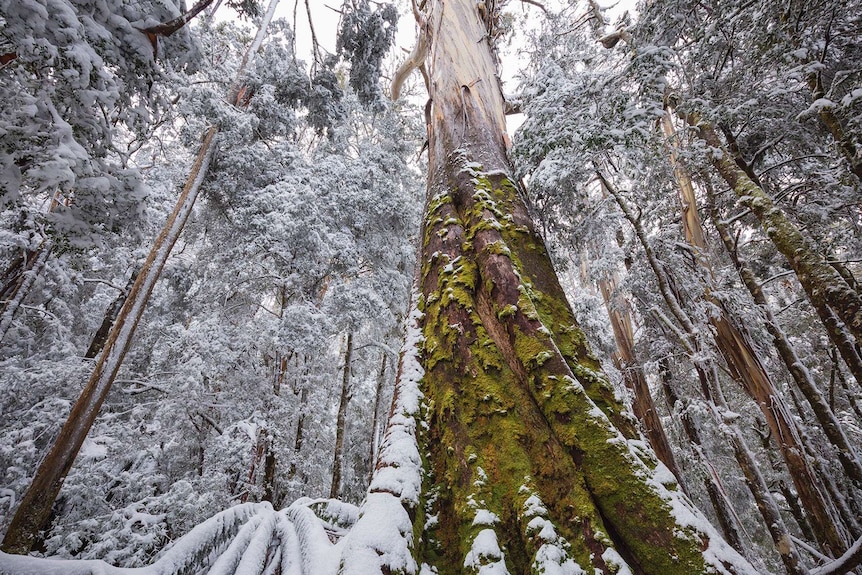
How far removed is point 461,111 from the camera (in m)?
3.02

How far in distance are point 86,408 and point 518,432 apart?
578 cm

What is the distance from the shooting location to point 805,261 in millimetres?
2615

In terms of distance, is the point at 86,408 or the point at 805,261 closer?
the point at 805,261

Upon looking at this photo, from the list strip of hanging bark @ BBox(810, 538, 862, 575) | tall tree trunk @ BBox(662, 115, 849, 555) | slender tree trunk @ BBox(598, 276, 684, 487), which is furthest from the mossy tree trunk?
slender tree trunk @ BBox(598, 276, 684, 487)

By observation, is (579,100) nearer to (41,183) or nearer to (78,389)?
(41,183)

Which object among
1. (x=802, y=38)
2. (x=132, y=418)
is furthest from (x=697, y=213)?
(x=132, y=418)

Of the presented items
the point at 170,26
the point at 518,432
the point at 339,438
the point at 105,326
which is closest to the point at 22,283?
the point at 105,326

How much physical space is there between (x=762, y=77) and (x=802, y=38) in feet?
3.78

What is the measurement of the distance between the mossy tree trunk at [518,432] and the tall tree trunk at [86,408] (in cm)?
520

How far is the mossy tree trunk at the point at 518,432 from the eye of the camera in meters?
1.12

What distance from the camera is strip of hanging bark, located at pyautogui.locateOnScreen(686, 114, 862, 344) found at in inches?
88.7

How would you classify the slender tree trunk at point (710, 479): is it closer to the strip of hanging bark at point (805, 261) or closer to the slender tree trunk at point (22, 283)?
the strip of hanging bark at point (805, 261)

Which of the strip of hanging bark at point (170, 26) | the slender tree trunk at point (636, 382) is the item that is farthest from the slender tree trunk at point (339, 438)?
the strip of hanging bark at point (170, 26)

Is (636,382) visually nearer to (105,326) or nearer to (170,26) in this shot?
(170,26)
